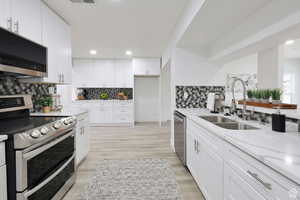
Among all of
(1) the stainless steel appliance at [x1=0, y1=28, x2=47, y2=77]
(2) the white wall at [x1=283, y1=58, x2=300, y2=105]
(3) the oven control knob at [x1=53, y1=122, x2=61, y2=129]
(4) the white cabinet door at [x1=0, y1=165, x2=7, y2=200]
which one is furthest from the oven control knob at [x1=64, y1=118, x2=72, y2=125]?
(2) the white wall at [x1=283, y1=58, x2=300, y2=105]

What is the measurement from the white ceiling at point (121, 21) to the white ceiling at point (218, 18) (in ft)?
1.39

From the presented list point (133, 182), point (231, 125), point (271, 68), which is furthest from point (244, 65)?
point (133, 182)

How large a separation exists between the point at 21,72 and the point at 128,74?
14.8 feet

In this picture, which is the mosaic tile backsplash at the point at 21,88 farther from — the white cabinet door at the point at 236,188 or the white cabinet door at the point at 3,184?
the white cabinet door at the point at 236,188

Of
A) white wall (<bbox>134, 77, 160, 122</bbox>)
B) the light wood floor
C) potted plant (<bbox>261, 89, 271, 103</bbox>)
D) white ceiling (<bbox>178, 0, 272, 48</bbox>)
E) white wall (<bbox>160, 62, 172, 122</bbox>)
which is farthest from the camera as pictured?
white wall (<bbox>134, 77, 160, 122</bbox>)

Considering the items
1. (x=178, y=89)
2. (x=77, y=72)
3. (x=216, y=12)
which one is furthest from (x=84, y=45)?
(x=216, y=12)

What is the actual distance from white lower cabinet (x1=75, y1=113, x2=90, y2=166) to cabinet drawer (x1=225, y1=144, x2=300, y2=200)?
7.19 feet

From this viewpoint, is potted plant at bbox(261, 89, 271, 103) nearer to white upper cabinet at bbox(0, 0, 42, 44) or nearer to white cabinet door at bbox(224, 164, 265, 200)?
white cabinet door at bbox(224, 164, 265, 200)

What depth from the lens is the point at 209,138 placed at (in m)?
1.64

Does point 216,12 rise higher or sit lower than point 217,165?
higher

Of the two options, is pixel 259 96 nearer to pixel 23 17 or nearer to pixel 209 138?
pixel 209 138

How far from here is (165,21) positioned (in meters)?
2.92

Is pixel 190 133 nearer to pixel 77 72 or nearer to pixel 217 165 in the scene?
pixel 217 165

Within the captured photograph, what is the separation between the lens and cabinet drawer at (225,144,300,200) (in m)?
0.72
